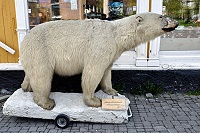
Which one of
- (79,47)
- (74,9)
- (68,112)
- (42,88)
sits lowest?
(68,112)

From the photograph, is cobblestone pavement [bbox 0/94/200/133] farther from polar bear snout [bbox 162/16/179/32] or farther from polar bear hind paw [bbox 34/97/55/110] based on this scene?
polar bear snout [bbox 162/16/179/32]

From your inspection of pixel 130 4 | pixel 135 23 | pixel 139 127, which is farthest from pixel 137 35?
pixel 130 4

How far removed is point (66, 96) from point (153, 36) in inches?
66.6

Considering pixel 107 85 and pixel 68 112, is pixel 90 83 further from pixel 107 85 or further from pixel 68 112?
pixel 107 85

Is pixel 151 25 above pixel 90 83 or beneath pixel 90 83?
above

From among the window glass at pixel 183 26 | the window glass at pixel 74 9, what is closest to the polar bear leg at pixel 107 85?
the window glass at pixel 74 9

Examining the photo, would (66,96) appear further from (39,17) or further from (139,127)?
(39,17)

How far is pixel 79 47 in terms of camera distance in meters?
3.30

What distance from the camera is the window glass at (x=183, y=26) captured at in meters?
4.79

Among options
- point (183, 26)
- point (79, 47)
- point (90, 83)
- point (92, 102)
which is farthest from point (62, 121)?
point (183, 26)

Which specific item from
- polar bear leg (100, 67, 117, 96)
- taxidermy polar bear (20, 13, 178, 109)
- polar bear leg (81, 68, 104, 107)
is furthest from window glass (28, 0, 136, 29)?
polar bear leg (81, 68, 104, 107)

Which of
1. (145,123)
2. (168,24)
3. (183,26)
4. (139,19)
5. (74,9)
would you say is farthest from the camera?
(183,26)

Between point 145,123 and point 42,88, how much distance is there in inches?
64.4

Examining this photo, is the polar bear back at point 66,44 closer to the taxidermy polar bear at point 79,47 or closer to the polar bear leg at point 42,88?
the taxidermy polar bear at point 79,47
